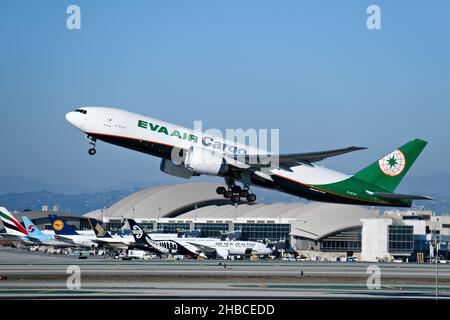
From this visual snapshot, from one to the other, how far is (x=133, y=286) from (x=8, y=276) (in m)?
14.1

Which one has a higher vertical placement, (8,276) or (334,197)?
(334,197)

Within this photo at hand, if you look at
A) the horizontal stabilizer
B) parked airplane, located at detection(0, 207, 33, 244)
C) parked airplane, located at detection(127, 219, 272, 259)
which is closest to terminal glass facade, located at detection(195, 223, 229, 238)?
parked airplane, located at detection(127, 219, 272, 259)

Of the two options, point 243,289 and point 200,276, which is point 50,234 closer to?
point 200,276

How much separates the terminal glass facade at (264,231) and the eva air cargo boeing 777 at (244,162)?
9709cm

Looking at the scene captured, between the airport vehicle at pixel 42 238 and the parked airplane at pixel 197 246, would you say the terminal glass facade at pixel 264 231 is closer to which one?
the parked airplane at pixel 197 246

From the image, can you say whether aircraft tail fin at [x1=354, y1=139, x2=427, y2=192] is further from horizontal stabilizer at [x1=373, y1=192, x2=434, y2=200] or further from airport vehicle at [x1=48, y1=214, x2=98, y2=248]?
airport vehicle at [x1=48, y1=214, x2=98, y2=248]

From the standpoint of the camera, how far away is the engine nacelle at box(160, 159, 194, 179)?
60.9 metres

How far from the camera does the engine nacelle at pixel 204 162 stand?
5725 cm

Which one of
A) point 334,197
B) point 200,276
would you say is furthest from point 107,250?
point 334,197

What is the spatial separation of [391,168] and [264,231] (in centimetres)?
10220

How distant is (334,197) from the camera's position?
6306cm

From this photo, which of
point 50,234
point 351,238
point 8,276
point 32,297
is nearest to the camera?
point 32,297

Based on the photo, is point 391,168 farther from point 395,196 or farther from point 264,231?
point 264,231

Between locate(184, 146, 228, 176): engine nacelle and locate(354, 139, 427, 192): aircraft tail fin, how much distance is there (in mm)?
12896
